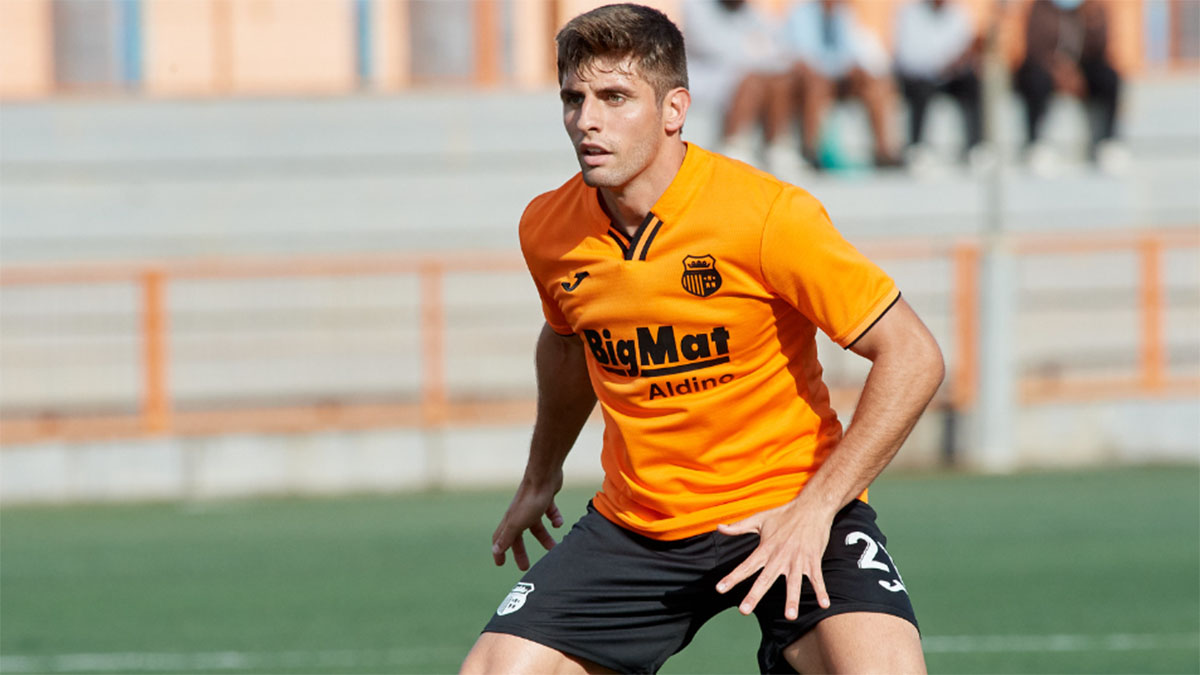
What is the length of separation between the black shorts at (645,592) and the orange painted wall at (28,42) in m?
15.7

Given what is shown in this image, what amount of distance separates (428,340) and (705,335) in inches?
417

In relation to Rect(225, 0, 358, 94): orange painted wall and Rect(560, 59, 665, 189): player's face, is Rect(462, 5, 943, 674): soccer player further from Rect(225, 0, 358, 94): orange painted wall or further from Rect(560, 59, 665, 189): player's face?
Rect(225, 0, 358, 94): orange painted wall

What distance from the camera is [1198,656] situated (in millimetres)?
6898

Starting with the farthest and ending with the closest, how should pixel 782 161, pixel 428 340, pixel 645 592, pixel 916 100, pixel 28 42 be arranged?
1. pixel 28 42
2. pixel 916 100
3. pixel 782 161
4. pixel 428 340
5. pixel 645 592

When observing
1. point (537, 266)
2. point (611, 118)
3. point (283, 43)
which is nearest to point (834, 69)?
point (283, 43)

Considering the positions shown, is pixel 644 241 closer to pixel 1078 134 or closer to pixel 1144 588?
pixel 1144 588

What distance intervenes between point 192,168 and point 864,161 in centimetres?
653

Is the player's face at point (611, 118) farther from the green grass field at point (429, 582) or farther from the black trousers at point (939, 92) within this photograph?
the black trousers at point (939, 92)

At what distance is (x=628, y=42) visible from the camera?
152 inches

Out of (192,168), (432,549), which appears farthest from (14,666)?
(192,168)

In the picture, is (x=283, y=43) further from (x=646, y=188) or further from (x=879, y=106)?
(x=646, y=188)

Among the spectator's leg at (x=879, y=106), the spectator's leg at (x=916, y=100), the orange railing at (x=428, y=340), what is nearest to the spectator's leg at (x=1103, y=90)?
the spectator's leg at (x=916, y=100)

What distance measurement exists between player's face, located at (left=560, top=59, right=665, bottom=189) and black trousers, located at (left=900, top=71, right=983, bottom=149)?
12.7 metres

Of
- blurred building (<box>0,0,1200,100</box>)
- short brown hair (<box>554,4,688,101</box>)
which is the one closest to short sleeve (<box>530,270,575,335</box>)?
short brown hair (<box>554,4,688,101</box>)
